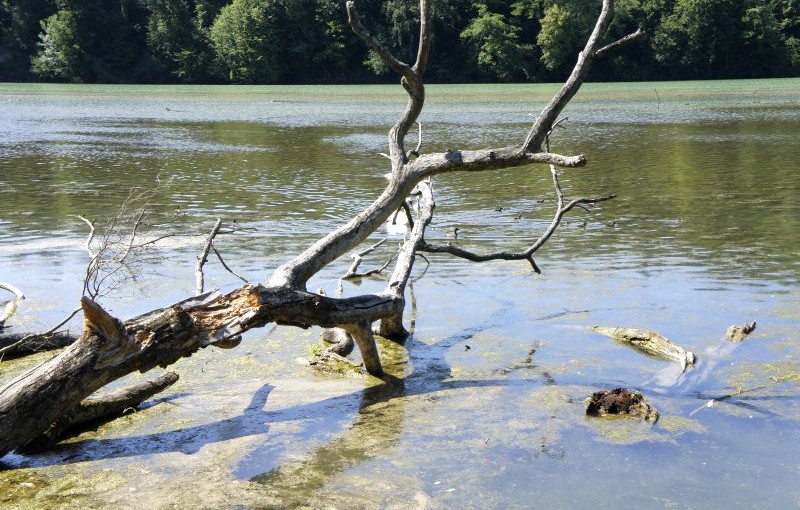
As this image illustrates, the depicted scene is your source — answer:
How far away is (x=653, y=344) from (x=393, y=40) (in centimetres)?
6125

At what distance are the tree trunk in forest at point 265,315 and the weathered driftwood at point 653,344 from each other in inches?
63.4

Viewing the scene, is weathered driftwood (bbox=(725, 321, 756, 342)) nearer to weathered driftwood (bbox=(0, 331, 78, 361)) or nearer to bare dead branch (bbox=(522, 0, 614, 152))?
bare dead branch (bbox=(522, 0, 614, 152))

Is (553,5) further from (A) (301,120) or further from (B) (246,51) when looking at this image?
(A) (301,120)

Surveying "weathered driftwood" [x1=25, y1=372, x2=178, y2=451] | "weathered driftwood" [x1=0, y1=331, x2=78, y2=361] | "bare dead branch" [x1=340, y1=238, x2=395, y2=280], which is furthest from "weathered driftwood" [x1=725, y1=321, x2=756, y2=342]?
"weathered driftwood" [x1=0, y1=331, x2=78, y2=361]

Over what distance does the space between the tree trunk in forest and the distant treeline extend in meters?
59.4

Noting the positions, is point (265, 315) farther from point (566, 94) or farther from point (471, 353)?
point (566, 94)

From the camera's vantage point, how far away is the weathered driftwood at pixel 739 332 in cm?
776

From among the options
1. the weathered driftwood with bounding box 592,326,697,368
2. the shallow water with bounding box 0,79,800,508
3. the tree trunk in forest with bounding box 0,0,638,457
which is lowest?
the shallow water with bounding box 0,79,800,508

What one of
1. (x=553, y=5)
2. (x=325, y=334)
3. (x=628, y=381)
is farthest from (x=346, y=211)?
(x=553, y=5)

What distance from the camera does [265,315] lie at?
589cm

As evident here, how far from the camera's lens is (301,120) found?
1379 inches

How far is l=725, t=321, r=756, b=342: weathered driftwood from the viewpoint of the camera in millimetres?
7758

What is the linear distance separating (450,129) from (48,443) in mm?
24465

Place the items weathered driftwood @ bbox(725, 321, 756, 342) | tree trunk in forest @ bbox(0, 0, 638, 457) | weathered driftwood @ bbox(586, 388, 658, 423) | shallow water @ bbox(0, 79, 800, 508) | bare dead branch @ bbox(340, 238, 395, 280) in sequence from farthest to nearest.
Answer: bare dead branch @ bbox(340, 238, 395, 280), weathered driftwood @ bbox(725, 321, 756, 342), weathered driftwood @ bbox(586, 388, 658, 423), shallow water @ bbox(0, 79, 800, 508), tree trunk in forest @ bbox(0, 0, 638, 457)
